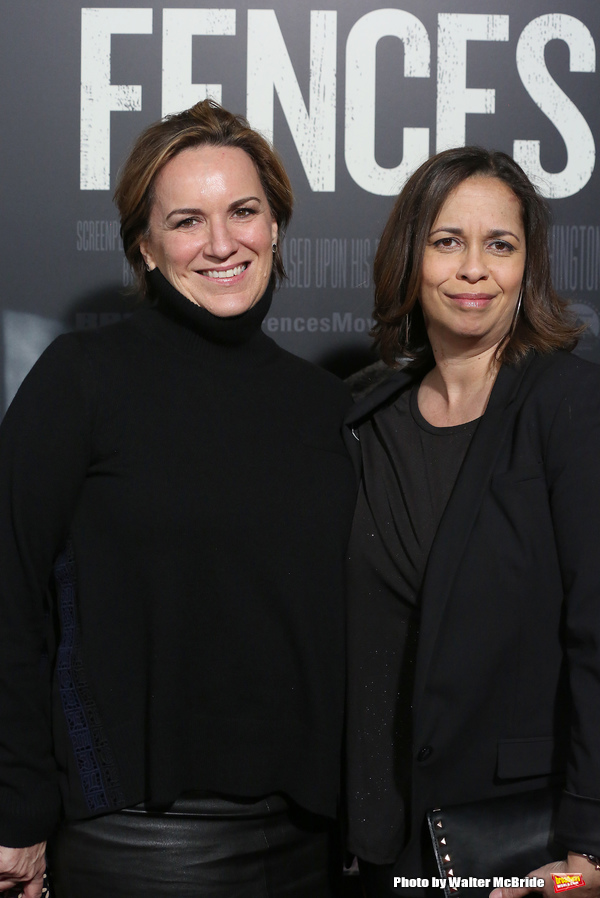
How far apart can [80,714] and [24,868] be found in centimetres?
27

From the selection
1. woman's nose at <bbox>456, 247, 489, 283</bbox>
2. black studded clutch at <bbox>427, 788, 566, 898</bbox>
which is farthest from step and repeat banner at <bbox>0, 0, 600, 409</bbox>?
black studded clutch at <bbox>427, 788, 566, 898</bbox>

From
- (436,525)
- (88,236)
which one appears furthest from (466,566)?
(88,236)

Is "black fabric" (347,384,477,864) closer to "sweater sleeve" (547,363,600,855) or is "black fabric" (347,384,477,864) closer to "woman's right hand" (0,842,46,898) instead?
"sweater sleeve" (547,363,600,855)

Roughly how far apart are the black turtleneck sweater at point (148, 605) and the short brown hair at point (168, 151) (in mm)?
292

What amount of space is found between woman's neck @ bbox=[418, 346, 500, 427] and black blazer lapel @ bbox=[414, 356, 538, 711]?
4.4 inches

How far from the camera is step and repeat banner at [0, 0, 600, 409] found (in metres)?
2.40

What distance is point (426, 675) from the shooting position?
4.88 feet

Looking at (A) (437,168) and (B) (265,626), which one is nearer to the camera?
(B) (265,626)

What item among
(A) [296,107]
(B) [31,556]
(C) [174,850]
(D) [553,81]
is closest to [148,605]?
(B) [31,556]

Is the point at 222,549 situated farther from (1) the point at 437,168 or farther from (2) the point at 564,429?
(1) the point at 437,168

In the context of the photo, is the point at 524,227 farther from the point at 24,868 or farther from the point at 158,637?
the point at 24,868

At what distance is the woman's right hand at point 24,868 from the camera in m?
1.52

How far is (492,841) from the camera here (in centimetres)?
152

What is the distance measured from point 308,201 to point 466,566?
132 centimetres
